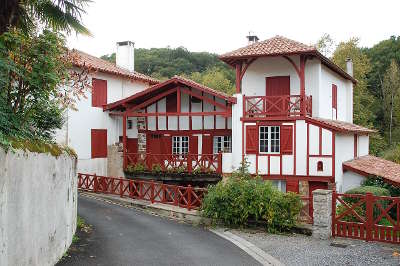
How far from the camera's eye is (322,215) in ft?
40.0

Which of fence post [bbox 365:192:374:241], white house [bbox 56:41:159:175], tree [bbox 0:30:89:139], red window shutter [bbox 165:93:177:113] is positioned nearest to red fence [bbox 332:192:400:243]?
fence post [bbox 365:192:374:241]

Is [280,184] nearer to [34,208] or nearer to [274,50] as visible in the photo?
[274,50]

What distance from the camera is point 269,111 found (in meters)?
18.6

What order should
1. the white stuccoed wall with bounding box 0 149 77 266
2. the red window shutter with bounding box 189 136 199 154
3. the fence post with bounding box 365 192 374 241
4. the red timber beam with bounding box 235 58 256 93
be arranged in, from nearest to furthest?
1. the white stuccoed wall with bounding box 0 149 77 266
2. the fence post with bounding box 365 192 374 241
3. the red timber beam with bounding box 235 58 256 93
4. the red window shutter with bounding box 189 136 199 154

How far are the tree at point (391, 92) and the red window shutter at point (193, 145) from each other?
912 inches

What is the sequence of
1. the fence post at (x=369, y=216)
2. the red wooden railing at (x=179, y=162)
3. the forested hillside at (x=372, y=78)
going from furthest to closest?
the forested hillside at (x=372, y=78) → the red wooden railing at (x=179, y=162) → the fence post at (x=369, y=216)

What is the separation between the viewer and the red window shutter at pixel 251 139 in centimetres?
1881

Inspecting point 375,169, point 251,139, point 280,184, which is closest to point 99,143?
point 251,139

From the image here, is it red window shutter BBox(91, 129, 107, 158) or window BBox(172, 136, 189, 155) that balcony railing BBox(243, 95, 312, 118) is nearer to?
window BBox(172, 136, 189, 155)

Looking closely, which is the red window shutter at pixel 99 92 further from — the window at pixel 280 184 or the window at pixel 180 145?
the window at pixel 280 184

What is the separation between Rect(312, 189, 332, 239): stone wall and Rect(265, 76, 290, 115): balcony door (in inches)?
260

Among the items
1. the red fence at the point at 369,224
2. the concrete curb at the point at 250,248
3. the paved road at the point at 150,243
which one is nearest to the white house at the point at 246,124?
the red fence at the point at 369,224

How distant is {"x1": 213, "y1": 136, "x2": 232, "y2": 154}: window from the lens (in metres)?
21.2

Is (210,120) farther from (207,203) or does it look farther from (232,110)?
(207,203)
